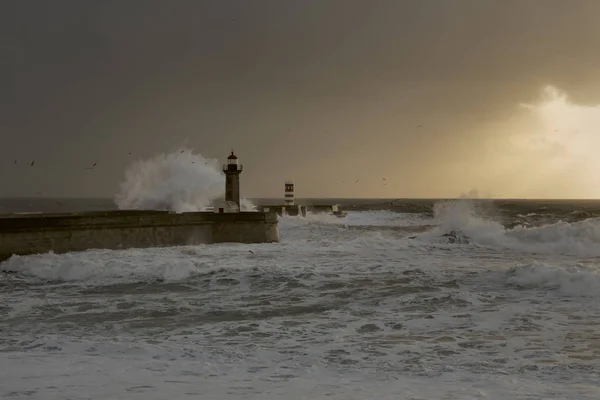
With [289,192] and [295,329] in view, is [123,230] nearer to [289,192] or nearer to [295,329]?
[295,329]

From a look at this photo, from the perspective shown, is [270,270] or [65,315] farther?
[270,270]

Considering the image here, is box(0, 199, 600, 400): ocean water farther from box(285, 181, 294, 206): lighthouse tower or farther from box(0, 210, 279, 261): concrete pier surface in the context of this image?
box(285, 181, 294, 206): lighthouse tower

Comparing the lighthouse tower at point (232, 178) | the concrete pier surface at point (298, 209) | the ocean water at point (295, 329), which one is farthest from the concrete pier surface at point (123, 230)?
the concrete pier surface at point (298, 209)

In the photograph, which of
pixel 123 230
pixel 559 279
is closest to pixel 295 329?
pixel 559 279

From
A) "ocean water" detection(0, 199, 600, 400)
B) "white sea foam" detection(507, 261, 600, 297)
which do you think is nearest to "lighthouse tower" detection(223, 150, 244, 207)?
"ocean water" detection(0, 199, 600, 400)

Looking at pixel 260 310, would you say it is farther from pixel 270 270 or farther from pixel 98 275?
pixel 98 275

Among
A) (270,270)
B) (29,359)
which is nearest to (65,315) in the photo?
(29,359)

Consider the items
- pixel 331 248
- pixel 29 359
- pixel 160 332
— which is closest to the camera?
pixel 29 359

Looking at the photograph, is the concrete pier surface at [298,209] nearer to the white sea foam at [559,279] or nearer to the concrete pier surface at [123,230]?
the concrete pier surface at [123,230]
